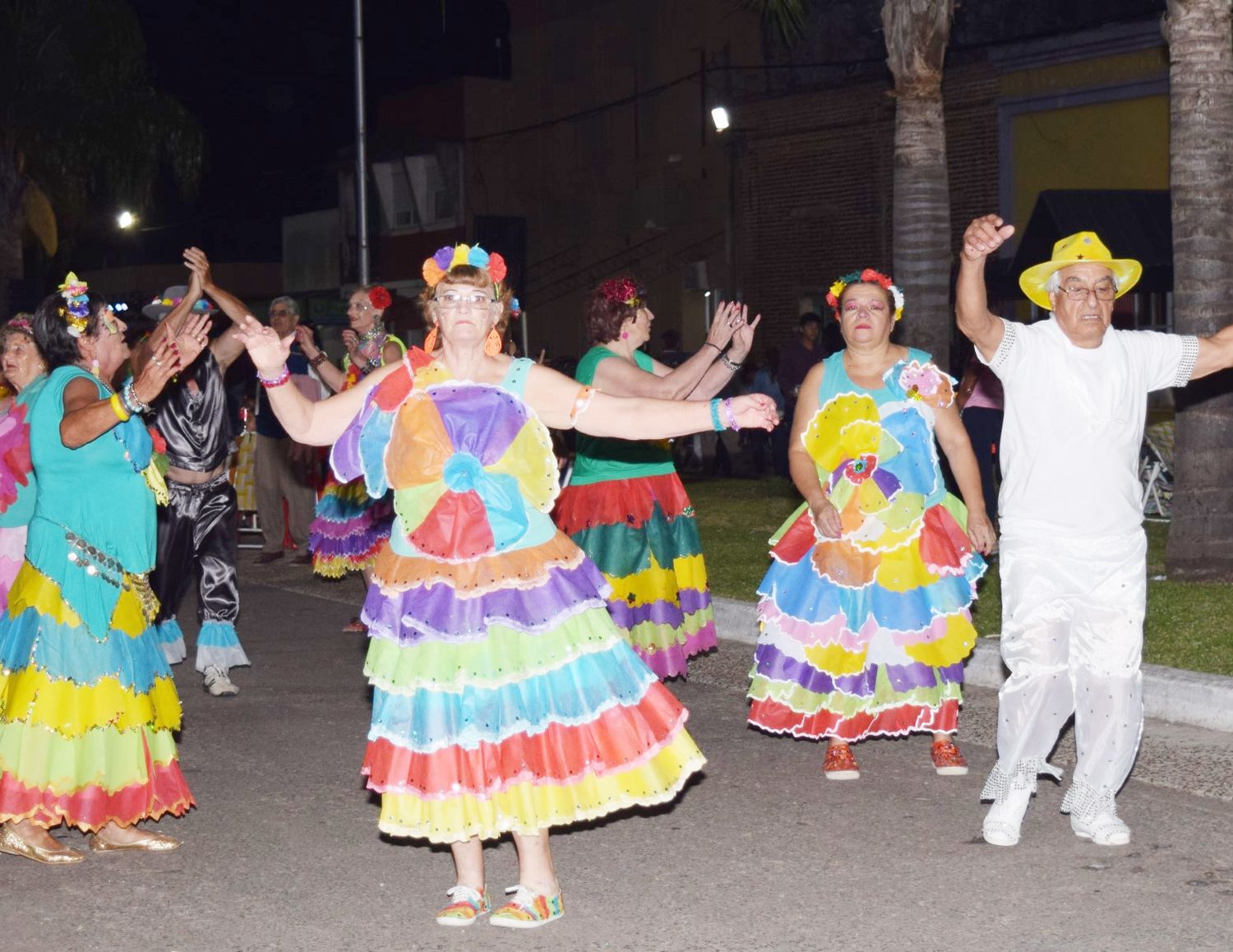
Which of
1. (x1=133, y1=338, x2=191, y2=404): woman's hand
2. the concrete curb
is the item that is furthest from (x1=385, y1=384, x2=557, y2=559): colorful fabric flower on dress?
the concrete curb

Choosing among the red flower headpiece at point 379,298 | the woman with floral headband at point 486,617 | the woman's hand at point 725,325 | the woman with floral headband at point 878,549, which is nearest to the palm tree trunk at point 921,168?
the red flower headpiece at point 379,298

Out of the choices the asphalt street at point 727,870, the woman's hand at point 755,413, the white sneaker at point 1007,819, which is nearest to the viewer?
the woman's hand at point 755,413

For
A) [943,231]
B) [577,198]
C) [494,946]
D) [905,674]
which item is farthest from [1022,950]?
[577,198]

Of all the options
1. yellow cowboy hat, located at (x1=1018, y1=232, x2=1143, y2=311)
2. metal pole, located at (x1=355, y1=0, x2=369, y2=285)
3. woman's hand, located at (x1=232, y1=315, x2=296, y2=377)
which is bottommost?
woman's hand, located at (x1=232, y1=315, x2=296, y2=377)

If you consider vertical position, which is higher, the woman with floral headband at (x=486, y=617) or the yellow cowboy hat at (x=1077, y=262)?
the yellow cowboy hat at (x=1077, y=262)

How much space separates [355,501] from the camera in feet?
38.2

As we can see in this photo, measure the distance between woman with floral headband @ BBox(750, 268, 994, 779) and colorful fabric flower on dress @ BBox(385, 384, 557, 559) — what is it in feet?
6.65

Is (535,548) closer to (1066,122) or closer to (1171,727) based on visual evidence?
(1171,727)

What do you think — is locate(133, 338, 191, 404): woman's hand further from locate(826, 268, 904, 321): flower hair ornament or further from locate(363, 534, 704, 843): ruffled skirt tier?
locate(826, 268, 904, 321): flower hair ornament

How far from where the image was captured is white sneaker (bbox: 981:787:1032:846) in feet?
19.5

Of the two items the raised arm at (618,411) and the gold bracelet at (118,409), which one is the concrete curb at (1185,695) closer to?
the raised arm at (618,411)

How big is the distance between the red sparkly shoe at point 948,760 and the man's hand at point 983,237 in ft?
7.81

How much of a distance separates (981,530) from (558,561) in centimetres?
250

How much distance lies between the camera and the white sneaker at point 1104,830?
5.89m
